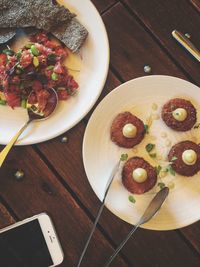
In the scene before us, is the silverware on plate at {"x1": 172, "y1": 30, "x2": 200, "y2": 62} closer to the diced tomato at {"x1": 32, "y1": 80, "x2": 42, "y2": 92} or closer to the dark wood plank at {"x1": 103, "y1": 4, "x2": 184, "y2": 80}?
the dark wood plank at {"x1": 103, "y1": 4, "x2": 184, "y2": 80}

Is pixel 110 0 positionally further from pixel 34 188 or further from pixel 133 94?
pixel 34 188

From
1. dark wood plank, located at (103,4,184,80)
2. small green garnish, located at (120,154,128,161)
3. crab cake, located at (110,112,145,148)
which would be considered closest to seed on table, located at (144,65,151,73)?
dark wood plank, located at (103,4,184,80)

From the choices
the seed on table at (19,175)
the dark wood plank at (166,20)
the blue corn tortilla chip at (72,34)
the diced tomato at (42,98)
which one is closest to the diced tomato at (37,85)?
the diced tomato at (42,98)

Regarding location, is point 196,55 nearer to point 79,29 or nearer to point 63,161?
point 79,29

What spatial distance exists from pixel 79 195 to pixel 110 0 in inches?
20.8

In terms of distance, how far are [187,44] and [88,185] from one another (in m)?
0.46

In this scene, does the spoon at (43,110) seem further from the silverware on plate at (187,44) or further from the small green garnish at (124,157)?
the silverware on plate at (187,44)

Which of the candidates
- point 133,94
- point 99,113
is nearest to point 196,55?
point 133,94

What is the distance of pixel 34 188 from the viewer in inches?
40.7

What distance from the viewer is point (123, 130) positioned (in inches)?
39.3

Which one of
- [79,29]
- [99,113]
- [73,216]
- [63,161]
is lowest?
[73,216]

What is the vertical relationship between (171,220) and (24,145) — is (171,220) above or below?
below

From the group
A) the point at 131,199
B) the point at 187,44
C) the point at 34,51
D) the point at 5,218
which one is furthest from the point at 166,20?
the point at 5,218

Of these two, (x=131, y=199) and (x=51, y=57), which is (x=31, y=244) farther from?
(x=51, y=57)
